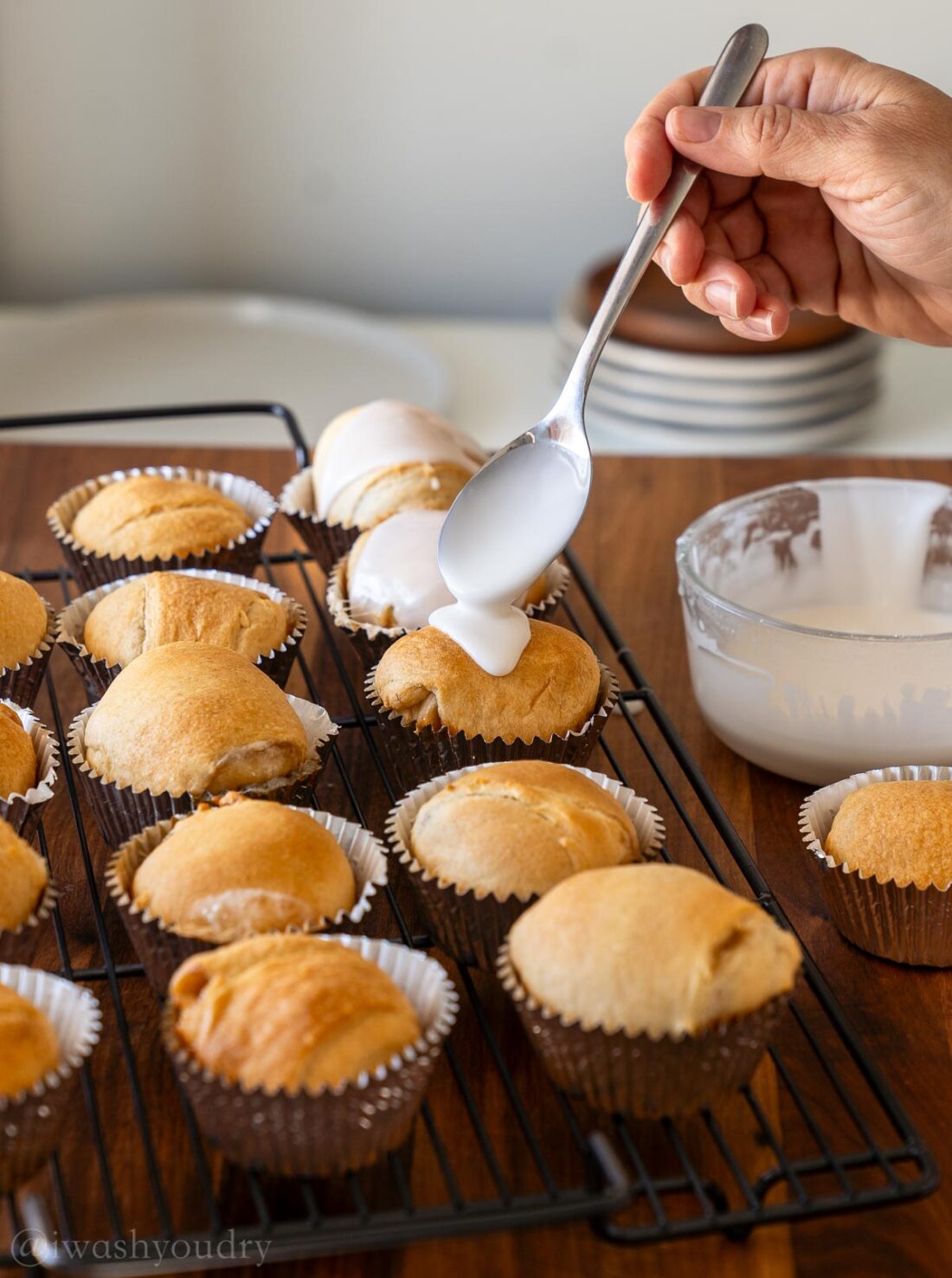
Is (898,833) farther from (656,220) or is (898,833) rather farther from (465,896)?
(656,220)

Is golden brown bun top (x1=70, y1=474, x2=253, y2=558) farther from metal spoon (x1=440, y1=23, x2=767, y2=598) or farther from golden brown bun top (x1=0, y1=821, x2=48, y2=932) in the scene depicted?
golden brown bun top (x1=0, y1=821, x2=48, y2=932)

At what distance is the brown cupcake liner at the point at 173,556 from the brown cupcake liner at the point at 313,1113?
0.76 meters

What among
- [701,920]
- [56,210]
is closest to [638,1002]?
[701,920]

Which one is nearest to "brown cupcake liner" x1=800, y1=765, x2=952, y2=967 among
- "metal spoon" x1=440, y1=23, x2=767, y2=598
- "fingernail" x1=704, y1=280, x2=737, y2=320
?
"metal spoon" x1=440, y1=23, x2=767, y2=598

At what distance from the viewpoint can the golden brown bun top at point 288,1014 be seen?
85 centimetres

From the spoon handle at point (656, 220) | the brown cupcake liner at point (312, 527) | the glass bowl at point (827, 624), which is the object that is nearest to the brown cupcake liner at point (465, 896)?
the glass bowl at point (827, 624)

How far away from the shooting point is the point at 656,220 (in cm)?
146

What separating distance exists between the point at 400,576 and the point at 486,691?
23 centimetres

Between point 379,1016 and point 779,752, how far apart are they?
0.60 meters

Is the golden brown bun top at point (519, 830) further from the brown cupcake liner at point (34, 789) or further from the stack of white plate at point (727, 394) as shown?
the stack of white plate at point (727, 394)

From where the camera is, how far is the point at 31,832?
119 cm

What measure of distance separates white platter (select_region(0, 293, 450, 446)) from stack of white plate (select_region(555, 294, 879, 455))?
349mm

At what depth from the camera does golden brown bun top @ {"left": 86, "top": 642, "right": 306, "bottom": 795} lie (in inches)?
45.6

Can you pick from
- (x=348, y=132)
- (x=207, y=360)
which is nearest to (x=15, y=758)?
(x=207, y=360)
